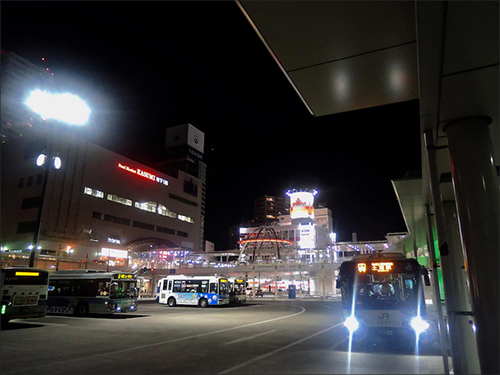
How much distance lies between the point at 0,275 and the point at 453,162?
16590 millimetres

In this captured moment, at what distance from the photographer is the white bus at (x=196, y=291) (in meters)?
27.5

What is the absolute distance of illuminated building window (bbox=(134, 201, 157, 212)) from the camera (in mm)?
59094

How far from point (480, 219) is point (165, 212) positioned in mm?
64404

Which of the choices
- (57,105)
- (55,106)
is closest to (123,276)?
(55,106)

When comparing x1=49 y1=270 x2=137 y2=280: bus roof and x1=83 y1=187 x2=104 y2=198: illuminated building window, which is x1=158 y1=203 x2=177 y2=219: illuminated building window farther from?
x1=49 y1=270 x2=137 y2=280: bus roof

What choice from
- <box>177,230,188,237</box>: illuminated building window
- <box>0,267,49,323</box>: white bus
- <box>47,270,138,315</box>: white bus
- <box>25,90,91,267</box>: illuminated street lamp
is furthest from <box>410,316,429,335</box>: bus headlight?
<box>177,230,188,237</box>: illuminated building window

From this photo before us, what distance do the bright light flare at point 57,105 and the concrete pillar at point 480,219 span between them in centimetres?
2641

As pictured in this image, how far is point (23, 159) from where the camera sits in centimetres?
5091

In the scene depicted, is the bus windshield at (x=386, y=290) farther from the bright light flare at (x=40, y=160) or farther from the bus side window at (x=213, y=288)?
the bus side window at (x=213, y=288)

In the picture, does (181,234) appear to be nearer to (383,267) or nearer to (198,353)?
(383,267)

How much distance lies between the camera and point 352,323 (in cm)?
A: 985

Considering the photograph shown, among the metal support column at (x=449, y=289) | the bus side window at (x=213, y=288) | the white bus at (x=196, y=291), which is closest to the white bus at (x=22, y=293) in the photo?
the white bus at (x=196, y=291)

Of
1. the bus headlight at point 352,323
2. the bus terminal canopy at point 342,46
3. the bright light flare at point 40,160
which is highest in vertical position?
the bright light flare at point 40,160

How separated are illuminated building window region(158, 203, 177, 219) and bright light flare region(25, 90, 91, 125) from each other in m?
34.6
